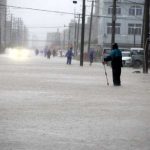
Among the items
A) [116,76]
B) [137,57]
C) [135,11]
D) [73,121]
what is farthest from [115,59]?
[135,11]

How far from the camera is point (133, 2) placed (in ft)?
326

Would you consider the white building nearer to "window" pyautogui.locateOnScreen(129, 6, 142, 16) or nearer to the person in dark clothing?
"window" pyautogui.locateOnScreen(129, 6, 142, 16)

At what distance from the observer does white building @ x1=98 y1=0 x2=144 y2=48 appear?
105438 millimetres

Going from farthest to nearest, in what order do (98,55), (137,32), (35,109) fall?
(137,32) → (98,55) → (35,109)

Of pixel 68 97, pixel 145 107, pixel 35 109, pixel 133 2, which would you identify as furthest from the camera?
pixel 133 2

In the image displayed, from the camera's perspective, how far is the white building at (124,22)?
10544 cm

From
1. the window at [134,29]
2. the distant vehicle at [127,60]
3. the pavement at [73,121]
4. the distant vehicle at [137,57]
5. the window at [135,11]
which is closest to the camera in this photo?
the pavement at [73,121]

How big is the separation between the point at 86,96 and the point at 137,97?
64.2 inches

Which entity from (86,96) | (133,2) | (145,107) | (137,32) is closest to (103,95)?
(86,96)

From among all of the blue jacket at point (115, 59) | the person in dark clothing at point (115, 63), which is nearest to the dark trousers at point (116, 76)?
the person in dark clothing at point (115, 63)

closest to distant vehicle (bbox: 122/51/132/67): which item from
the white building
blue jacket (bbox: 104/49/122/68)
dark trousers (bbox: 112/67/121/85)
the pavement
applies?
blue jacket (bbox: 104/49/122/68)

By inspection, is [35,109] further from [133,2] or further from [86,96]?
[133,2]

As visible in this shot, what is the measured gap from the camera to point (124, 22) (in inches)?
4205

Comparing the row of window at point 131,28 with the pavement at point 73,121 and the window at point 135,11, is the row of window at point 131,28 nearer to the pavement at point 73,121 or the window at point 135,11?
the window at point 135,11
